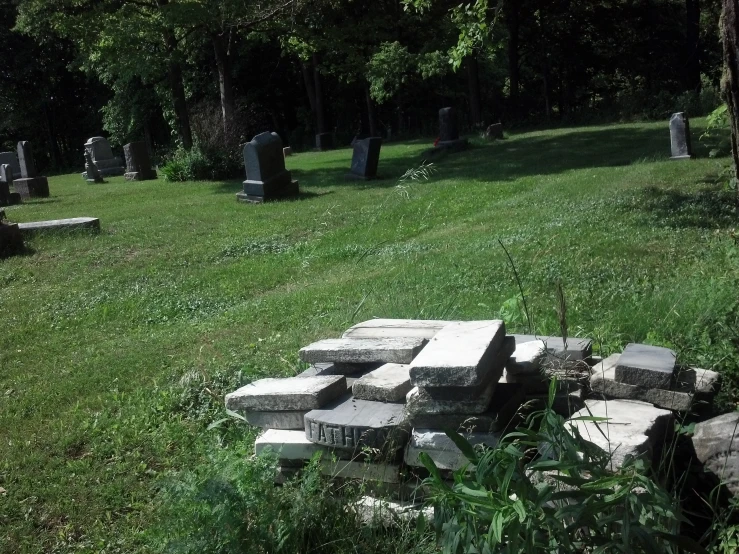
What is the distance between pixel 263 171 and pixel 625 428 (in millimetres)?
14973

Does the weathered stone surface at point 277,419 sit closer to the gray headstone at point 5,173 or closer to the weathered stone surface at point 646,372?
the weathered stone surface at point 646,372

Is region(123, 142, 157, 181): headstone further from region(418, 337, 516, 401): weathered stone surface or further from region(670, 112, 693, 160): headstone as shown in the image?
region(418, 337, 516, 401): weathered stone surface

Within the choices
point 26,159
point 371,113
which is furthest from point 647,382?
point 371,113

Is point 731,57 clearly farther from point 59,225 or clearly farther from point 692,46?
point 692,46

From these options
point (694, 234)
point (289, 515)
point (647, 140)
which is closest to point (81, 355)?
point (289, 515)

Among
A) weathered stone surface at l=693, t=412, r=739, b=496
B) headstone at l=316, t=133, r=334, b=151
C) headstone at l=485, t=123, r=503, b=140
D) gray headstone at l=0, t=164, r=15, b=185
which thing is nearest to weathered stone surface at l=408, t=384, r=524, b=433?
weathered stone surface at l=693, t=412, r=739, b=496

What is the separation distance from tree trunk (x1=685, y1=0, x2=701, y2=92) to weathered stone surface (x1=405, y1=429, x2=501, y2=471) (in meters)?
34.5

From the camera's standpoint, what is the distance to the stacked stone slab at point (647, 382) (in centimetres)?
416

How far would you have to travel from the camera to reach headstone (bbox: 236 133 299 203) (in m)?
17.9

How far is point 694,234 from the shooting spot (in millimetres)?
10047

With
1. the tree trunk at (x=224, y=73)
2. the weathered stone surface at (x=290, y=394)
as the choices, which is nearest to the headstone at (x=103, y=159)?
the tree trunk at (x=224, y=73)

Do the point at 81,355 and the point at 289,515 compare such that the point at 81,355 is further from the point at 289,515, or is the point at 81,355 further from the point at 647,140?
the point at 647,140

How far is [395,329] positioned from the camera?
5301 mm

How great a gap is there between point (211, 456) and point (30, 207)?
17.5 m
